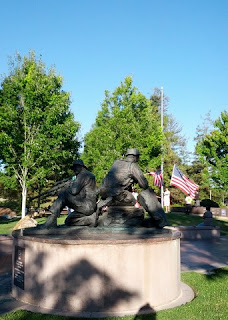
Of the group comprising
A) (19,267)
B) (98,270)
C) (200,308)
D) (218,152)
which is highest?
(218,152)

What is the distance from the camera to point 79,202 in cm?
698

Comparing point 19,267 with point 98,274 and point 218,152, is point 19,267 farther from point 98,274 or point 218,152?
point 218,152

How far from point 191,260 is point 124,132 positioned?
17778 mm

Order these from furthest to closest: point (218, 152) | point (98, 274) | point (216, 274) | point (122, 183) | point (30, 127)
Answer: point (218, 152)
point (30, 127)
point (216, 274)
point (122, 183)
point (98, 274)

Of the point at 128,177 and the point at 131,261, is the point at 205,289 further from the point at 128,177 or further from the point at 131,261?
the point at 128,177

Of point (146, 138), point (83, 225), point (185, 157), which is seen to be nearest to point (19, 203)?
point (146, 138)

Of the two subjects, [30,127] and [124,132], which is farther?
[124,132]

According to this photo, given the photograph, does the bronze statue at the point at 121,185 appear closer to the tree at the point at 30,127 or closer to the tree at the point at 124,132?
the tree at the point at 30,127

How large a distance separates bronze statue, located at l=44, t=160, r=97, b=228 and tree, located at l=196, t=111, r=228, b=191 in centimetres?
3244

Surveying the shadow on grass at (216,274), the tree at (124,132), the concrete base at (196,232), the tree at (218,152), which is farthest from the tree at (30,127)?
the tree at (218,152)

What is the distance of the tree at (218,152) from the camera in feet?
124

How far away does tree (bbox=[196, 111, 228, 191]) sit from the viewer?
1492 inches

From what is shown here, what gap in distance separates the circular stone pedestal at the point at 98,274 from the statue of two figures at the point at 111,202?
86 centimetres

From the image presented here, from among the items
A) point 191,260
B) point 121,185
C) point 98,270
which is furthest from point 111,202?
point 191,260
